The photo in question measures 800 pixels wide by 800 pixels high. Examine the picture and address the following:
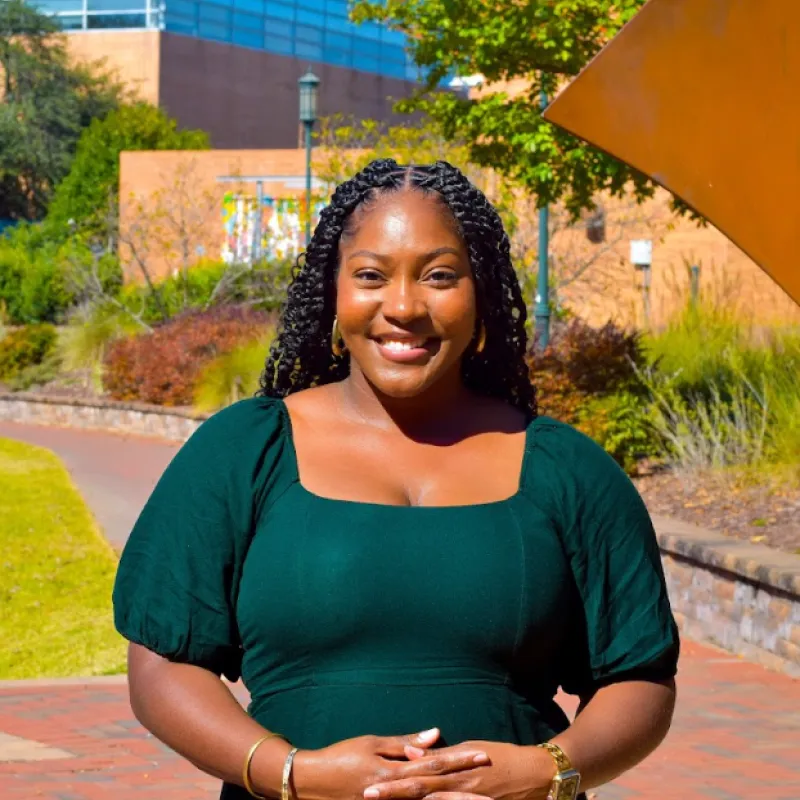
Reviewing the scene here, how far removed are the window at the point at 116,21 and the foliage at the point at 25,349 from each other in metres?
33.0

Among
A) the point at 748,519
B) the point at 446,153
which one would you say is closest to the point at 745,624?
the point at 748,519

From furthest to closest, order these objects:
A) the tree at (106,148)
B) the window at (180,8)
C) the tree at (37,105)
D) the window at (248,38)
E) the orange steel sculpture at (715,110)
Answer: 1. the window at (248,38)
2. the window at (180,8)
3. the tree at (37,105)
4. the tree at (106,148)
5. the orange steel sculpture at (715,110)

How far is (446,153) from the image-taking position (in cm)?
2117

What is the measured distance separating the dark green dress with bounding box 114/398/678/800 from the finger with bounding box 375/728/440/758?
5 cm

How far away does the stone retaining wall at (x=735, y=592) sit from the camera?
8078mm

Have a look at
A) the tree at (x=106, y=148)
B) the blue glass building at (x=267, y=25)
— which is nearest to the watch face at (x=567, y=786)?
the tree at (x=106, y=148)

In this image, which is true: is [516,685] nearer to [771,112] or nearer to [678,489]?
[771,112]

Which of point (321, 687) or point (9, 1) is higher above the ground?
point (9, 1)

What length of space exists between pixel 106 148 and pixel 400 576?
1913 inches

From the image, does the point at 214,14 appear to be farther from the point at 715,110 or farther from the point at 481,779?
the point at 481,779

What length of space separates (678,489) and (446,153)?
409 inches

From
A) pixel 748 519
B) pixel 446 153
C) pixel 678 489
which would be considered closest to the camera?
pixel 748 519

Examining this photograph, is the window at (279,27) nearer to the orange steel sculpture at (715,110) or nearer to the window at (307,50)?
the window at (307,50)

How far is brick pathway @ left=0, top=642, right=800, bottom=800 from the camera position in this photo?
19.9ft
